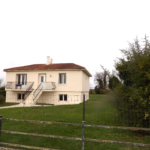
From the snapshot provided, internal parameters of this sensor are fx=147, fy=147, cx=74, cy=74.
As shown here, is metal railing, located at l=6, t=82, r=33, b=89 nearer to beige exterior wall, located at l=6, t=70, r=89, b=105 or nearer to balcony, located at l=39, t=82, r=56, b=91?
beige exterior wall, located at l=6, t=70, r=89, b=105

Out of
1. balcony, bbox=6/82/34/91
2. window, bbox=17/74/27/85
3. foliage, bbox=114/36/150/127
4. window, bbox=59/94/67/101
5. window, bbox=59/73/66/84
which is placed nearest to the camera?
foliage, bbox=114/36/150/127

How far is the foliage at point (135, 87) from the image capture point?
515cm

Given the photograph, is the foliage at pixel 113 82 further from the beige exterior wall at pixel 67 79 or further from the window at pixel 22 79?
the window at pixel 22 79

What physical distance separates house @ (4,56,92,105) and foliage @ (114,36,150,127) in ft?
42.0

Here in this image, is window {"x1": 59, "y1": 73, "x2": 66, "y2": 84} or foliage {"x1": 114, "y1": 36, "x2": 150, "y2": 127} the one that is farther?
window {"x1": 59, "y1": 73, "x2": 66, "y2": 84}

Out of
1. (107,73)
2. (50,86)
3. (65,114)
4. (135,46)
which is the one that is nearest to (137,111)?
(107,73)

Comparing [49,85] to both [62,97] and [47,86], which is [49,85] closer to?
[47,86]

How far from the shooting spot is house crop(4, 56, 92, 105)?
64.1 ft

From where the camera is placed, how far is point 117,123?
6.36m

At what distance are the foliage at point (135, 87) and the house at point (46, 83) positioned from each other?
12.8 meters

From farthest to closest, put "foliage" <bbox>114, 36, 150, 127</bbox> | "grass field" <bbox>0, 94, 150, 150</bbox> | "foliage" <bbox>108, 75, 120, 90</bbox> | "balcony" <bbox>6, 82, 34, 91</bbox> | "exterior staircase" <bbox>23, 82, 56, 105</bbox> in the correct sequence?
"balcony" <bbox>6, 82, 34, 91</bbox> < "exterior staircase" <bbox>23, 82, 56, 105</bbox> < "foliage" <bbox>108, 75, 120, 90</bbox> < "foliage" <bbox>114, 36, 150, 127</bbox> < "grass field" <bbox>0, 94, 150, 150</bbox>

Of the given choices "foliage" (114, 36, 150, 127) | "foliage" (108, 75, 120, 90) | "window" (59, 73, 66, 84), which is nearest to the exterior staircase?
"window" (59, 73, 66, 84)

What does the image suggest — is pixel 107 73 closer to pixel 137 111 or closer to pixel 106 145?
pixel 137 111

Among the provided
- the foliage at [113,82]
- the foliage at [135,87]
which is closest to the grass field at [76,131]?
the foliage at [135,87]
